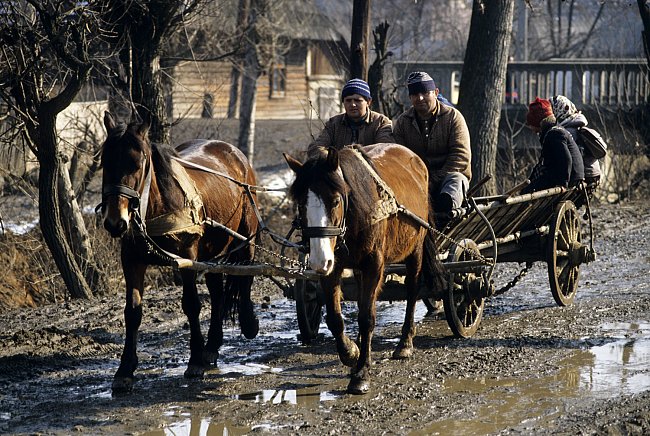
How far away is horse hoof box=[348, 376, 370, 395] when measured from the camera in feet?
21.7

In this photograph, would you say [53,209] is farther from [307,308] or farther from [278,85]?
[278,85]

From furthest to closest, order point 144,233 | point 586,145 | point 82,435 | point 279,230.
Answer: point 279,230, point 586,145, point 144,233, point 82,435

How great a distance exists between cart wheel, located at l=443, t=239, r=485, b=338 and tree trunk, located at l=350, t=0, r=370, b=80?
5953 millimetres

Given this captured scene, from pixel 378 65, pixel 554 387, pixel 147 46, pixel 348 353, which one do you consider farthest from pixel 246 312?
pixel 378 65

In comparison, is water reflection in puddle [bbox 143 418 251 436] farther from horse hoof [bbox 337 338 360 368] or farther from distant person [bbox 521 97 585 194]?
distant person [bbox 521 97 585 194]

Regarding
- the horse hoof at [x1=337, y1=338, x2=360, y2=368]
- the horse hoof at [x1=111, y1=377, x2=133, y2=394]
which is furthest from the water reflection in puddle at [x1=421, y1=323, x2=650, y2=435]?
the horse hoof at [x1=111, y1=377, x2=133, y2=394]

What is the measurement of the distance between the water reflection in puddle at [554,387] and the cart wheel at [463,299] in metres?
0.98

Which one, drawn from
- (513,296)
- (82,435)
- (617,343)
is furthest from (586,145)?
(82,435)

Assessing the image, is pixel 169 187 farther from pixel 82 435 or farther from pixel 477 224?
pixel 477 224

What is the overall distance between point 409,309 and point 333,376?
3.23 feet

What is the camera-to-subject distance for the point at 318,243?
241 inches

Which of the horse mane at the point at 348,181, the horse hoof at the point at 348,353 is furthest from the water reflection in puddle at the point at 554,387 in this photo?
the horse mane at the point at 348,181

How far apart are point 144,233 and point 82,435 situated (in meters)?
1.47

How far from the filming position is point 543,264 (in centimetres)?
1260
